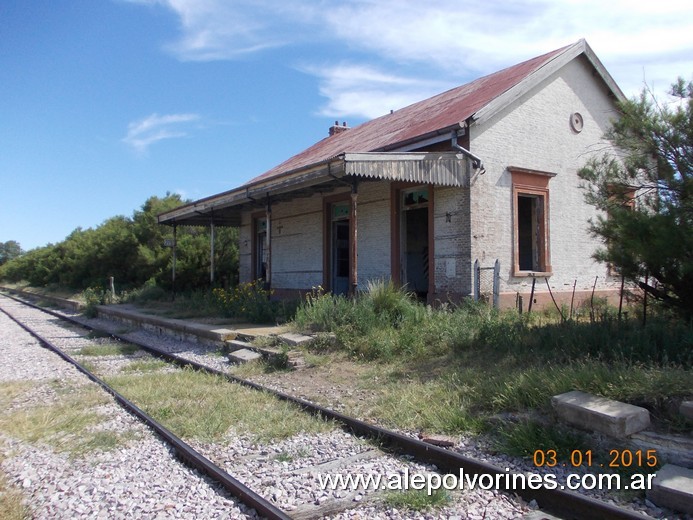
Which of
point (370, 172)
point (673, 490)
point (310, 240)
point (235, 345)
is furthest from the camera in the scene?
point (310, 240)

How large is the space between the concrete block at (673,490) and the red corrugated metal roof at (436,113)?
8.54m

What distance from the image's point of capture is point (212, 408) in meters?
6.00

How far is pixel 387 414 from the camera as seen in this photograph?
5.50m

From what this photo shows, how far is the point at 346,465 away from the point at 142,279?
24.4 m

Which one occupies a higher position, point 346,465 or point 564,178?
point 564,178

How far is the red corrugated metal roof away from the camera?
472 inches

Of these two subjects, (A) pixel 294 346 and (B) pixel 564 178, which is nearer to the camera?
(A) pixel 294 346

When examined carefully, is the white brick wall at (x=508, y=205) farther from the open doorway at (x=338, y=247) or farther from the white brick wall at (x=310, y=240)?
the open doorway at (x=338, y=247)

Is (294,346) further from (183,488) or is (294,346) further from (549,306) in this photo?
(549,306)

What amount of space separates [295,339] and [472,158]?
5.38 m

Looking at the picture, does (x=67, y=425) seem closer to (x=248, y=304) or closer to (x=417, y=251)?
(x=248, y=304)

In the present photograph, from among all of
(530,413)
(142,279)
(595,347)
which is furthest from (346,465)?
(142,279)

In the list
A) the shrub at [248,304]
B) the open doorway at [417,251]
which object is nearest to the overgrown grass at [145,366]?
the shrub at [248,304]
